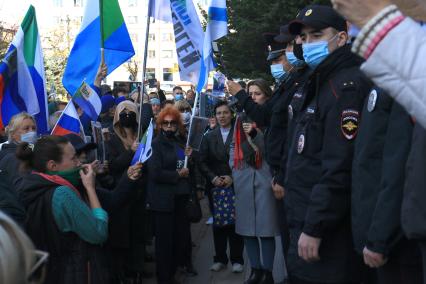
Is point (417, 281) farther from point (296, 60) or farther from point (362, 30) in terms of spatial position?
point (296, 60)

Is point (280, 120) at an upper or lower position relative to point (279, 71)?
lower

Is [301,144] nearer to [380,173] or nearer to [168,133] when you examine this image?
[380,173]

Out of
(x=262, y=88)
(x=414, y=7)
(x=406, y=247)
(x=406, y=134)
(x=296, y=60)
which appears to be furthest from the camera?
(x=262, y=88)

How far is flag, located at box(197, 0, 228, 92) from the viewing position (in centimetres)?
666

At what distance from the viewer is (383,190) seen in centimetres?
267

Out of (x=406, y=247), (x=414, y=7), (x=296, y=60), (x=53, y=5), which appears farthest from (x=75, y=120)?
(x=53, y=5)

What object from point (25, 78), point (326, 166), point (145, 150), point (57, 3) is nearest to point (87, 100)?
point (25, 78)

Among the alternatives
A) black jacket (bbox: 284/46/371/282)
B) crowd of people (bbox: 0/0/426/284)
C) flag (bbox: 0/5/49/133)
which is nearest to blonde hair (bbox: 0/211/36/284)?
crowd of people (bbox: 0/0/426/284)

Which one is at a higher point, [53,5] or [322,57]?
[53,5]

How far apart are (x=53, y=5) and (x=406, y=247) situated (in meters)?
90.8

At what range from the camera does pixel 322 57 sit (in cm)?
385

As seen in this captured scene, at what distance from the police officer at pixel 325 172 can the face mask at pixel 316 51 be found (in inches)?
4.6

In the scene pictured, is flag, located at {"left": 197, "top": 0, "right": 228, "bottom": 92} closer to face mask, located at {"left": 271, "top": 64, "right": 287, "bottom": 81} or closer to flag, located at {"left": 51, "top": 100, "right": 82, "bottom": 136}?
face mask, located at {"left": 271, "top": 64, "right": 287, "bottom": 81}

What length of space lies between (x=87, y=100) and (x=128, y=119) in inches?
29.3
